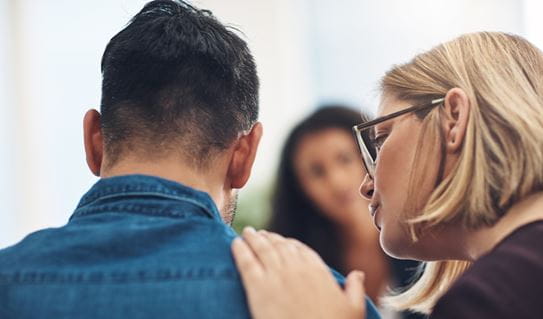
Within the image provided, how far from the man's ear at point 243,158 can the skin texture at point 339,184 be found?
147 centimetres

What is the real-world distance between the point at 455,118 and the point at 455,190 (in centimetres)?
11

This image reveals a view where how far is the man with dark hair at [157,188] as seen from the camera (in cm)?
95

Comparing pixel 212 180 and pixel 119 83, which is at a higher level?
pixel 119 83

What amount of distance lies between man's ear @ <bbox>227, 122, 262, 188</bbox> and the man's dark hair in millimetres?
18

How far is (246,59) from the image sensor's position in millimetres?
1207

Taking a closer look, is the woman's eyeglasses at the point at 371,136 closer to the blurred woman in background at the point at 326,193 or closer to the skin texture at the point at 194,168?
the skin texture at the point at 194,168

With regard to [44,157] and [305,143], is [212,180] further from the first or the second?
[44,157]

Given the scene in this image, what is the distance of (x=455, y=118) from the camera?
1201 mm

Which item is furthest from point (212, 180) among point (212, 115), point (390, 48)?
point (390, 48)

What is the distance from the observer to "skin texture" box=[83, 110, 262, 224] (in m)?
1.07

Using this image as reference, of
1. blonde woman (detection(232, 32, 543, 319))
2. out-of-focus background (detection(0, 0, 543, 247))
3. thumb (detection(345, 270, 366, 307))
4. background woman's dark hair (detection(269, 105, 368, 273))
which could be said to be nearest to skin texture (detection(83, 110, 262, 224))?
blonde woman (detection(232, 32, 543, 319))

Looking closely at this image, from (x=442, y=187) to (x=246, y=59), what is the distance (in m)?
0.35

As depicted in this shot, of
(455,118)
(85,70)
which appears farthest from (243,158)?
(85,70)

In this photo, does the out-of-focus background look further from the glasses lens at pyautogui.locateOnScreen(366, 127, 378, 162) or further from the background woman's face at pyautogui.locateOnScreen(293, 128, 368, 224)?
the glasses lens at pyautogui.locateOnScreen(366, 127, 378, 162)
